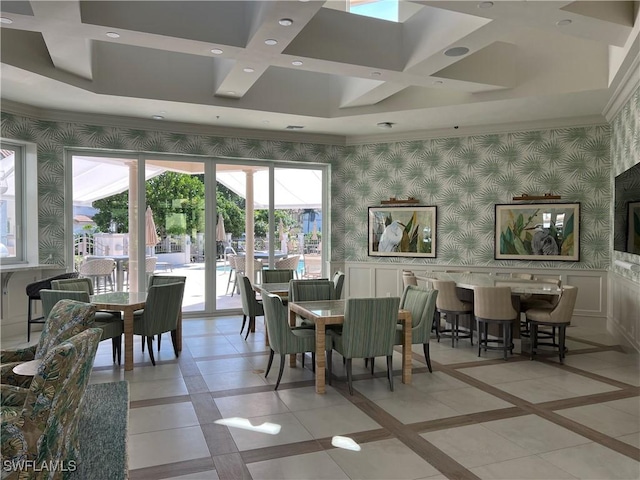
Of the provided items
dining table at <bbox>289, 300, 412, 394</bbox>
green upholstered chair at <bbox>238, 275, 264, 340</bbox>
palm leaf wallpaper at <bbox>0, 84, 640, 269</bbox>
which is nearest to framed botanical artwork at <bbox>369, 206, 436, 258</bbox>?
palm leaf wallpaper at <bbox>0, 84, 640, 269</bbox>

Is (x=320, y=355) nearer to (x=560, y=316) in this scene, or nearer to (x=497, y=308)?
(x=497, y=308)

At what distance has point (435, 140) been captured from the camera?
843 centimetres

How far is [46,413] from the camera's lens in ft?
7.58

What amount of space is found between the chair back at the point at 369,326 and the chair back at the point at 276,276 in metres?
3.05

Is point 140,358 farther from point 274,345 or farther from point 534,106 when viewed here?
point 534,106

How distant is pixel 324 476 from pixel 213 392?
1.81 m

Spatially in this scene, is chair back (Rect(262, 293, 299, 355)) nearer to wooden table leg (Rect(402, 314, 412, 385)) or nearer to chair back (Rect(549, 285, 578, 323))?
wooden table leg (Rect(402, 314, 412, 385))

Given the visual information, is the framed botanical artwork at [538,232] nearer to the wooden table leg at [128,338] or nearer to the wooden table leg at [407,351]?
the wooden table leg at [407,351]

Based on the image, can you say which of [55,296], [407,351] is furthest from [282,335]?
[55,296]

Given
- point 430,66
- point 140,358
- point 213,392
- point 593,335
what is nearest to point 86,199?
point 140,358

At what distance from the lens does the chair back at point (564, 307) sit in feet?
17.7

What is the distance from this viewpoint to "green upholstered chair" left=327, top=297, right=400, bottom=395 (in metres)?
4.31

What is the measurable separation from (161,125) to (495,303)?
5.70 m

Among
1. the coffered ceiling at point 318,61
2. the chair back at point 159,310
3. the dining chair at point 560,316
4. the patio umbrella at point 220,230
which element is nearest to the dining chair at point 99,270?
A: the patio umbrella at point 220,230
